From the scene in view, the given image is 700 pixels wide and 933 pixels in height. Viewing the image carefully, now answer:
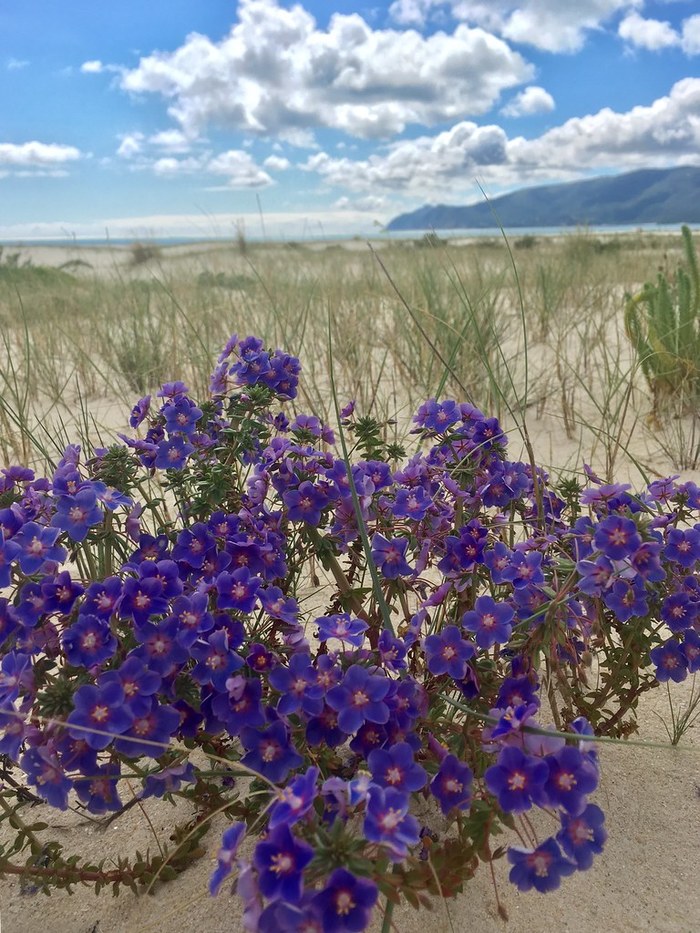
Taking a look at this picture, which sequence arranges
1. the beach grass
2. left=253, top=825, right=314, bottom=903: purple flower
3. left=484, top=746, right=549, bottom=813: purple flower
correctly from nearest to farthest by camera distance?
left=253, top=825, right=314, bottom=903: purple flower < left=484, top=746, right=549, bottom=813: purple flower < the beach grass

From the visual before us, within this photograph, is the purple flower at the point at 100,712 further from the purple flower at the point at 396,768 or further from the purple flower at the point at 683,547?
the purple flower at the point at 683,547

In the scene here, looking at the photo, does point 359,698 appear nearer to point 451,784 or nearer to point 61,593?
point 451,784

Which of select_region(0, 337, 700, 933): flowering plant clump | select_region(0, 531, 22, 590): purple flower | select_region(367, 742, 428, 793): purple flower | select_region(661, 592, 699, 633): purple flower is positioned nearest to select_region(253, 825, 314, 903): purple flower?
select_region(0, 337, 700, 933): flowering plant clump

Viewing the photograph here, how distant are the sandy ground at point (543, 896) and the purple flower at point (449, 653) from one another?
45 centimetres

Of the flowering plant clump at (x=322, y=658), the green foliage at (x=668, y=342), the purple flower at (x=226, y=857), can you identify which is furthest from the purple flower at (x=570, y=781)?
the green foliage at (x=668, y=342)

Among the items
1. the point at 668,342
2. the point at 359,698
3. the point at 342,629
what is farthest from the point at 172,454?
the point at 668,342

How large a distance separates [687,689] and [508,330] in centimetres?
385

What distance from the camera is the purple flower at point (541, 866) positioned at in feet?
2.65

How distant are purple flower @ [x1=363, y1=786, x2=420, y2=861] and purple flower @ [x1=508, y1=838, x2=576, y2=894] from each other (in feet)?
0.56

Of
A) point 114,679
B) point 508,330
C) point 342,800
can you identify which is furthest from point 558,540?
point 508,330

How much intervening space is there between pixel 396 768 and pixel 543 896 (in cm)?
55

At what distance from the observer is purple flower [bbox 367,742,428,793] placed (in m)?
0.84

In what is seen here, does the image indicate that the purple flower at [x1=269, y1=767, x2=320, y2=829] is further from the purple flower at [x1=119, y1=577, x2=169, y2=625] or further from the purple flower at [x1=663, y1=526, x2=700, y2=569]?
the purple flower at [x1=663, y1=526, x2=700, y2=569]

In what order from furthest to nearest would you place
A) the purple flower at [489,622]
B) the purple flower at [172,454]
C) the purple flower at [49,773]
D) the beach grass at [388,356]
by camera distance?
the beach grass at [388,356] → the purple flower at [172,454] → the purple flower at [489,622] → the purple flower at [49,773]
